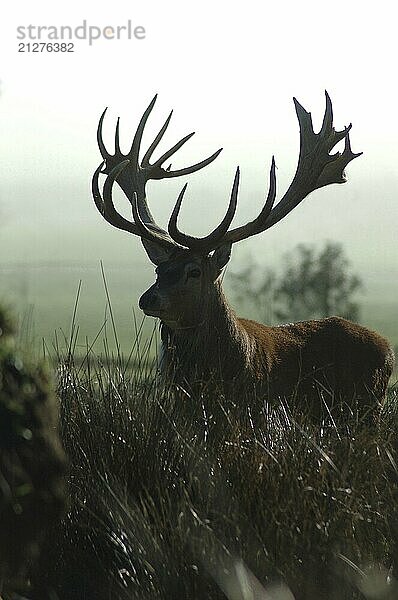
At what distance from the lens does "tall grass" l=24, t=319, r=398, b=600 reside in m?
3.52

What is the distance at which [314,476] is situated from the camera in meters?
3.95

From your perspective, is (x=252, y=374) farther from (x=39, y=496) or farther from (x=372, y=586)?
(x=39, y=496)

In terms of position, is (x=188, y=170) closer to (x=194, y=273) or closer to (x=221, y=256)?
(x=221, y=256)

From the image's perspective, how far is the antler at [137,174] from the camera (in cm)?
605

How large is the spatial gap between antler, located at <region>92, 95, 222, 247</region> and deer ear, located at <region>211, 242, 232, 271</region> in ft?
0.84

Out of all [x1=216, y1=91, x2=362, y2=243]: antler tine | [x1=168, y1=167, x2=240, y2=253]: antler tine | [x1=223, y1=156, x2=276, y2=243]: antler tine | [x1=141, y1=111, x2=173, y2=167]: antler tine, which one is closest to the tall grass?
[x1=168, y1=167, x2=240, y2=253]: antler tine

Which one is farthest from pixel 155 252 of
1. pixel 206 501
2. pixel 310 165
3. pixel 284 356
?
pixel 206 501

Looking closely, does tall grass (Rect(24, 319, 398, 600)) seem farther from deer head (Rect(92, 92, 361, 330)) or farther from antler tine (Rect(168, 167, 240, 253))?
antler tine (Rect(168, 167, 240, 253))

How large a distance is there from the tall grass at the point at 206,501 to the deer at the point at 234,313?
549 mm

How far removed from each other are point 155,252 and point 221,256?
0.42m

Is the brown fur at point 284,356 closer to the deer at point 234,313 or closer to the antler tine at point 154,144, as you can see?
the deer at point 234,313

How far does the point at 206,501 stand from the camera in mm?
3926

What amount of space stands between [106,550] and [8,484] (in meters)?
1.45

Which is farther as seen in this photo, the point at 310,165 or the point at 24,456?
the point at 310,165
